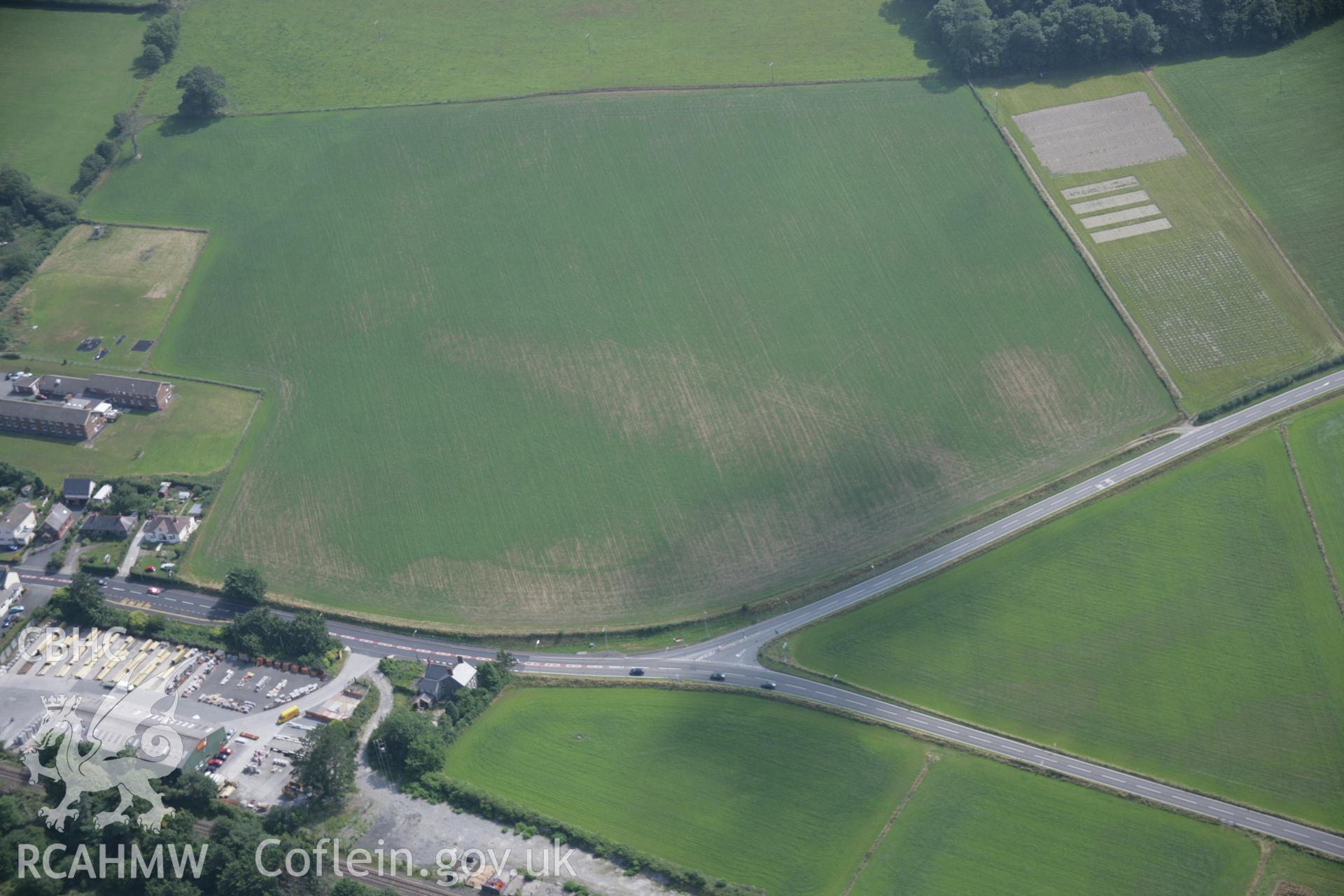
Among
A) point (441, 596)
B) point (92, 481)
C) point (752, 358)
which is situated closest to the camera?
point (441, 596)

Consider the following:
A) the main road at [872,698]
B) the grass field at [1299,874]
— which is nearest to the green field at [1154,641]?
the main road at [872,698]

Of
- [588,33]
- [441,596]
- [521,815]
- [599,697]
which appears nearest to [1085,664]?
[599,697]

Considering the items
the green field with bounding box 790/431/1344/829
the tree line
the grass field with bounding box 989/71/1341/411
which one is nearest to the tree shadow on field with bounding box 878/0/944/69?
the tree line

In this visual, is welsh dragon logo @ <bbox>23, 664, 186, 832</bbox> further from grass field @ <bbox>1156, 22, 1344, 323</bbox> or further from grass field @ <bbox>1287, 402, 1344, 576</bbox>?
grass field @ <bbox>1156, 22, 1344, 323</bbox>

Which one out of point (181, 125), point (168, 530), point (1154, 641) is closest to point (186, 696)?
point (168, 530)

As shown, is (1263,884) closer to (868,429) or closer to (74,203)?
(868,429)

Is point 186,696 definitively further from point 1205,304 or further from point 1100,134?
point 1100,134
